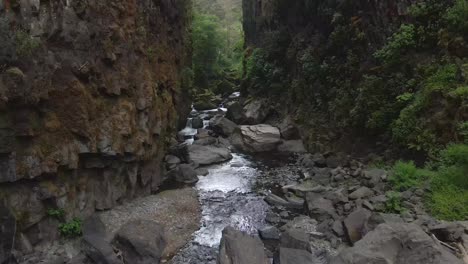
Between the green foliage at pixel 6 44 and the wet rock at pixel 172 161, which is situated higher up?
the green foliage at pixel 6 44

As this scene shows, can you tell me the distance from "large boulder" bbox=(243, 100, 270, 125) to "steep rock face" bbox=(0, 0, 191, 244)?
1197 centimetres

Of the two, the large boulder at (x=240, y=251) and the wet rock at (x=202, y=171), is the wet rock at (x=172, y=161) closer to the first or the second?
the wet rock at (x=202, y=171)

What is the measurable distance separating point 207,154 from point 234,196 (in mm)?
6345

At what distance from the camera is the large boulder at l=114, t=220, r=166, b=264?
1138 centimetres

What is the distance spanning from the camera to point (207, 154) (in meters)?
22.9

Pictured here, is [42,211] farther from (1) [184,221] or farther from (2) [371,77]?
(2) [371,77]

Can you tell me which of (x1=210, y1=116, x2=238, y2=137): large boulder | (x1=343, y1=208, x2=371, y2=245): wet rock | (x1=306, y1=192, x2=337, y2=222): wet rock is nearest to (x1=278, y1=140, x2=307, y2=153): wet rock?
(x1=210, y1=116, x2=238, y2=137): large boulder

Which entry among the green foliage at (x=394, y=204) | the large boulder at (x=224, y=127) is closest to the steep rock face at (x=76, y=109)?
the large boulder at (x=224, y=127)

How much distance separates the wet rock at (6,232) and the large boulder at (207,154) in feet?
40.5

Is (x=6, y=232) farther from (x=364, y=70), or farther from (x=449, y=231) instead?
(x=364, y=70)

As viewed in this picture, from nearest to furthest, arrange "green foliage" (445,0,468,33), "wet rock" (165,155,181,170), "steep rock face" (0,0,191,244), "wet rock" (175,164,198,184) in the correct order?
"steep rock face" (0,0,191,244) → "green foliage" (445,0,468,33) → "wet rock" (175,164,198,184) → "wet rock" (165,155,181,170)

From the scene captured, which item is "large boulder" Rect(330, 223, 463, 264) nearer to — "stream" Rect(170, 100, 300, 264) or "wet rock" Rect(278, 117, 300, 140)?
"stream" Rect(170, 100, 300, 264)

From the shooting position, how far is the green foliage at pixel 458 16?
572 inches

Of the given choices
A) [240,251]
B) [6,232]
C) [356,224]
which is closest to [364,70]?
[356,224]
